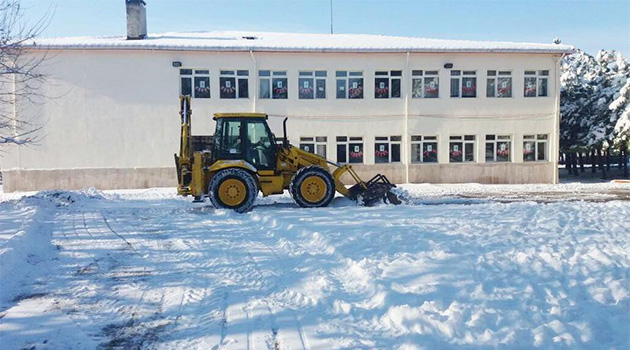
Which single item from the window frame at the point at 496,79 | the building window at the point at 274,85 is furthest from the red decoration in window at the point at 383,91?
the window frame at the point at 496,79

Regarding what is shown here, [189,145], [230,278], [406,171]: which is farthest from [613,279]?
[406,171]

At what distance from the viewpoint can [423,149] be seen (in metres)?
26.0

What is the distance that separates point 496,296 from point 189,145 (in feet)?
34.9

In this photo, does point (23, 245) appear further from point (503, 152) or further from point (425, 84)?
point (503, 152)

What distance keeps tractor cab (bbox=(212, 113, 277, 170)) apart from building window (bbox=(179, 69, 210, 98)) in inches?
426

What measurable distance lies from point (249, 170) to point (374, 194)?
3566 mm

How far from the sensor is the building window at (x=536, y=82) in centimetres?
2661

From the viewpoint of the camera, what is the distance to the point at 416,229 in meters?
9.20

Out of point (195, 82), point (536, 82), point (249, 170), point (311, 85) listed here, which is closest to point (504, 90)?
point (536, 82)

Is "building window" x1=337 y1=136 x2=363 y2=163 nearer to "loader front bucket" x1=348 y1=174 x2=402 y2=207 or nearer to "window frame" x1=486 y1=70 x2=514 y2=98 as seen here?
"window frame" x1=486 y1=70 x2=514 y2=98

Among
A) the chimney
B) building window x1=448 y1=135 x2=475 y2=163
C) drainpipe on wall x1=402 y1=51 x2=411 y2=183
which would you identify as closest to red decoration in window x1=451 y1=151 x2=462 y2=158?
building window x1=448 y1=135 x2=475 y2=163

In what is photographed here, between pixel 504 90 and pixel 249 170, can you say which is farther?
pixel 504 90

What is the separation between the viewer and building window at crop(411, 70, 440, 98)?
84.9 ft

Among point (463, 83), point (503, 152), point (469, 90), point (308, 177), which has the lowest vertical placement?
point (308, 177)
